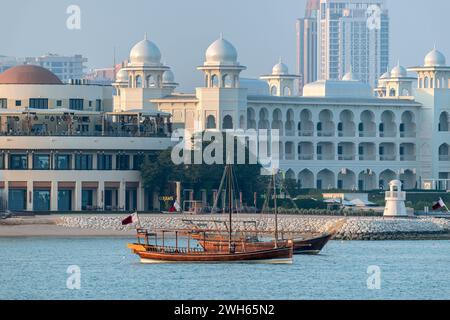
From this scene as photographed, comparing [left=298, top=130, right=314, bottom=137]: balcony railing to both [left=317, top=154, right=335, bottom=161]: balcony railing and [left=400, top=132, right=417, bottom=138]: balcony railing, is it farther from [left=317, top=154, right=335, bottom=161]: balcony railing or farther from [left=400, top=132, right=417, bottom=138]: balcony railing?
[left=400, top=132, right=417, bottom=138]: balcony railing

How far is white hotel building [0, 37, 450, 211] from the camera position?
5792 inches

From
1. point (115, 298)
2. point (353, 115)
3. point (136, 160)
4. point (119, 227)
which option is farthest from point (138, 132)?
point (115, 298)

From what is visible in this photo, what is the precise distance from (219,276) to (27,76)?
6188 centimetres

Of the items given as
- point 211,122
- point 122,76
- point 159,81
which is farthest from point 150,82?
point 122,76

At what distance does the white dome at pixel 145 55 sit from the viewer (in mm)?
179250

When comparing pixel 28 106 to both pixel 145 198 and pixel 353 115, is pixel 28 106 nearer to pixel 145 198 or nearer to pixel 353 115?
pixel 145 198

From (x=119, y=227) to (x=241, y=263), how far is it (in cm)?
2788

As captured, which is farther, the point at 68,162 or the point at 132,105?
the point at 132,105

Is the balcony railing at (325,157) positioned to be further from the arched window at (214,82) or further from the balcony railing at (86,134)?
the balcony railing at (86,134)

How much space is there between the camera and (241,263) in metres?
110

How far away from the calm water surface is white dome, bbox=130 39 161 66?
55465 mm

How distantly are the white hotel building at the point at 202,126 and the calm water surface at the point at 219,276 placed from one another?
22107mm

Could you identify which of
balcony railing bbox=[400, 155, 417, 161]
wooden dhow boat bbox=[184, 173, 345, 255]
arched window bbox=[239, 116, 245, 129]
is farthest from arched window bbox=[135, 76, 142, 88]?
wooden dhow boat bbox=[184, 173, 345, 255]

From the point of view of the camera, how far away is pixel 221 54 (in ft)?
569
